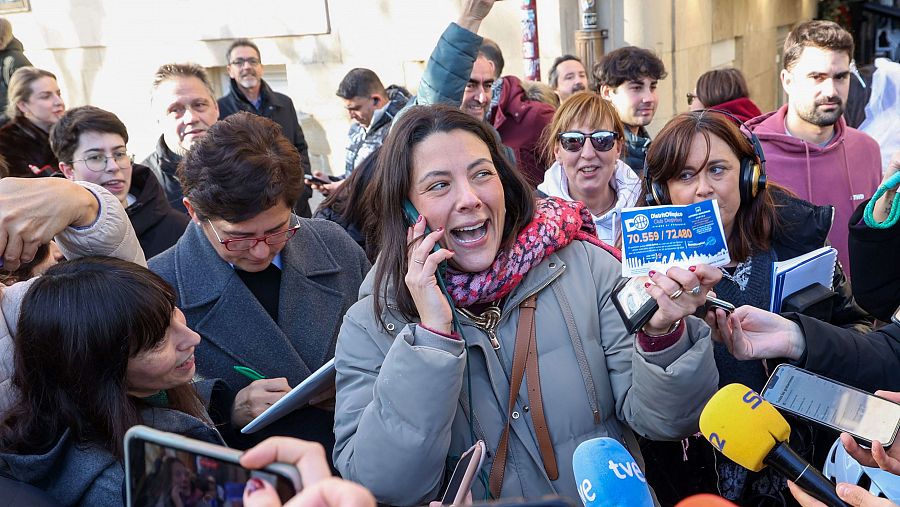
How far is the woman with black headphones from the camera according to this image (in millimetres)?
2805

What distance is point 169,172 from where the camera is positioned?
16.0 feet

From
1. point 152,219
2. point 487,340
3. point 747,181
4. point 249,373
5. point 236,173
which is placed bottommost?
point 249,373

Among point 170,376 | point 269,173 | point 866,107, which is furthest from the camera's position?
point 866,107

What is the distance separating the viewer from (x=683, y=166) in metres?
2.97

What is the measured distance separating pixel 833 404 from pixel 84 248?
213 centimetres

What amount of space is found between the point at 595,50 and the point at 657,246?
6.96m

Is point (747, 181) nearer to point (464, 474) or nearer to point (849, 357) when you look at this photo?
point (849, 357)


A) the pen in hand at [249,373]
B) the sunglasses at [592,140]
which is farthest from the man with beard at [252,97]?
the pen in hand at [249,373]

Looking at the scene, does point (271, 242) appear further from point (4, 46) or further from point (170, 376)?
point (4, 46)

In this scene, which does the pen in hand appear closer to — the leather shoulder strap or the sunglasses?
the leather shoulder strap

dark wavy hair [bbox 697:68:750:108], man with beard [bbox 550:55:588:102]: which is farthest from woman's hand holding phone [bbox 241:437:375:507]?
man with beard [bbox 550:55:588:102]

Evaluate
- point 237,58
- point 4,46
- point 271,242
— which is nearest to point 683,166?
point 271,242

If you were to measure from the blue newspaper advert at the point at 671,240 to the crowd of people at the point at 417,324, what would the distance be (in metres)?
0.06

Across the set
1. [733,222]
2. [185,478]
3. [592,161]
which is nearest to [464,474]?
[185,478]
